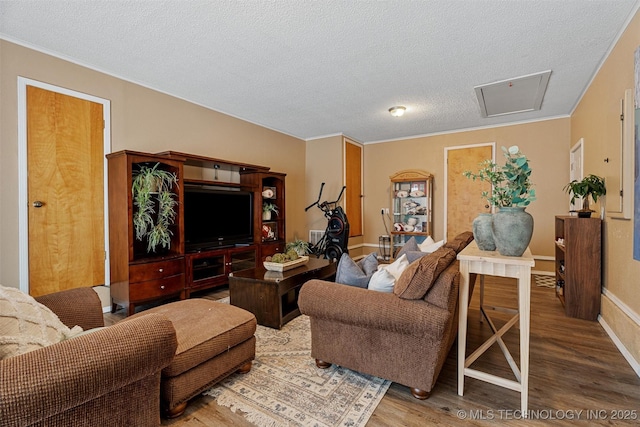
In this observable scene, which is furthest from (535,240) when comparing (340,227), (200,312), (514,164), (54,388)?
(54,388)

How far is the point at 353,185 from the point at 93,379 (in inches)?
216

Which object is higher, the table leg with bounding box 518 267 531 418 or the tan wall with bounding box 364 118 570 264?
the tan wall with bounding box 364 118 570 264

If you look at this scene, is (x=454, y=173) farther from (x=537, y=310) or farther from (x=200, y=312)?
(x=200, y=312)

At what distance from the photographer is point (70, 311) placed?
158cm

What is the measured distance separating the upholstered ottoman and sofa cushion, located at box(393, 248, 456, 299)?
1027 mm

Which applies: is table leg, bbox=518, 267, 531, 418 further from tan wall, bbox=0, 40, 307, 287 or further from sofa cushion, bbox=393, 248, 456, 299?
tan wall, bbox=0, 40, 307, 287

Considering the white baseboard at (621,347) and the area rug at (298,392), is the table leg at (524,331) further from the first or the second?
the white baseboard at (621,347)

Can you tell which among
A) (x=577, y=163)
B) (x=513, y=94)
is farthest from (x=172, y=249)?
(x=577, y=163)

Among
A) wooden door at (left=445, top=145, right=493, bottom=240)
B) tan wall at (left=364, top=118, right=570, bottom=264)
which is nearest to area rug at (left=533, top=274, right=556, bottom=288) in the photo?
tan wall at (left=364, top=118, right=570, bottom=264)

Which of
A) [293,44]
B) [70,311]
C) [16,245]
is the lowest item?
[70,311]

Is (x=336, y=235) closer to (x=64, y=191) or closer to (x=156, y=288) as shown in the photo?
(x=156, y=288)

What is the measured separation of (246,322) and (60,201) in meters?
2.35

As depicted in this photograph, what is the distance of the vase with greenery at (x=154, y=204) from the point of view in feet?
10.0

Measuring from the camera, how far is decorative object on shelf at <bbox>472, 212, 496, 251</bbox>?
1.75 metres
